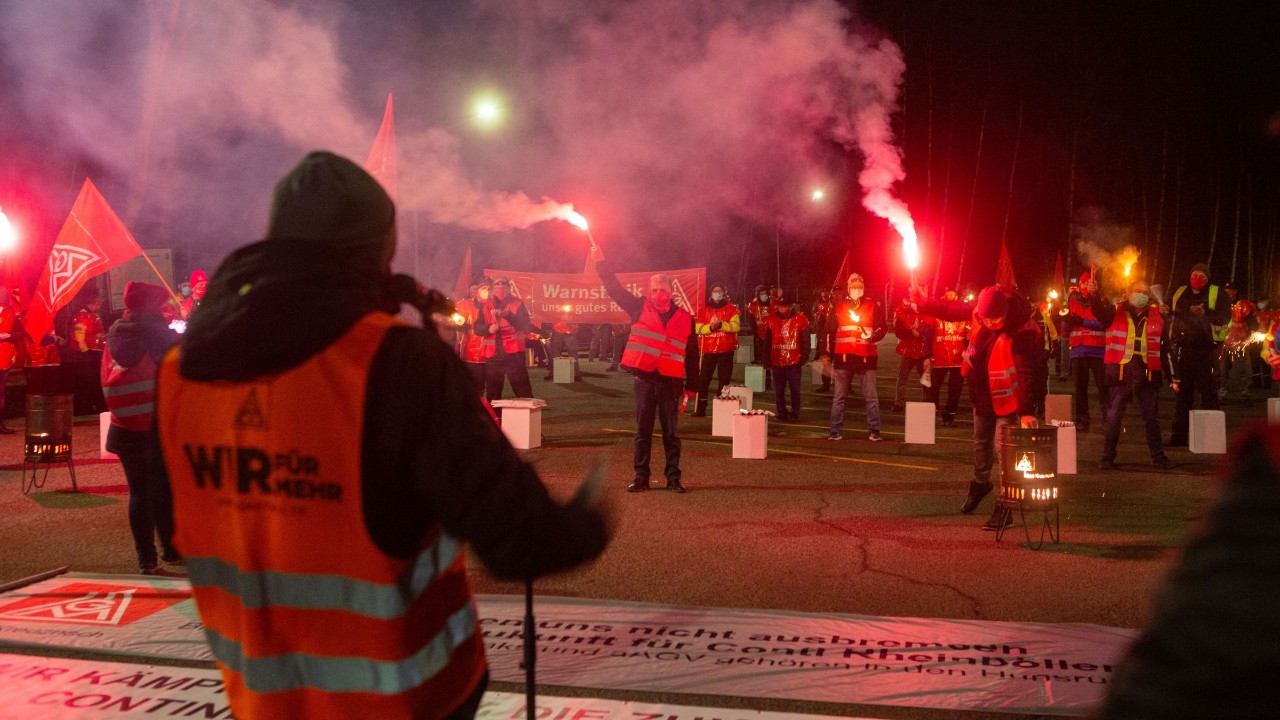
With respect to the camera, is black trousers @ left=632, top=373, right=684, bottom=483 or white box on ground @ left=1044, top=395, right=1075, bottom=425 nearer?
black trousers @ left=632, top=373, right=684, bottom=483

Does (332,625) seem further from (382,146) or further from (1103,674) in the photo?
(382,146)

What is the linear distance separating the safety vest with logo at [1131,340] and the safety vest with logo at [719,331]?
6295 mm

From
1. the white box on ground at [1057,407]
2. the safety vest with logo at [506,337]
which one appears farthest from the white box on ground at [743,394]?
the white box on ground at [1057,407]

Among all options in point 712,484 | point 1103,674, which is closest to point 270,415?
point 1103,674

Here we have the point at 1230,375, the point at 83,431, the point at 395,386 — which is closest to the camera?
the point at 395,386

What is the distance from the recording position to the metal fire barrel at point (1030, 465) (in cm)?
714

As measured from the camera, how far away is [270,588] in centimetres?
187

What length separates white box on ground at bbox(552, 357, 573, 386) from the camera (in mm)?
22359

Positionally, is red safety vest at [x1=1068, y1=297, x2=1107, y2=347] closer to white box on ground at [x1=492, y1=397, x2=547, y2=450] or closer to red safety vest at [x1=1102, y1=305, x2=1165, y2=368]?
red safety vest at [x1=1102, y1=305, x2=1165, y2=368]

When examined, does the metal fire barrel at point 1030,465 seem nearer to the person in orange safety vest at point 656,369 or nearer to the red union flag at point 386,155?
the person in orange safety vest at point 656,369

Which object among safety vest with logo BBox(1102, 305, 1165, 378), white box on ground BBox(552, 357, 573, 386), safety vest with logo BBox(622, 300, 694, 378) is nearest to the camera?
safety vest with logo BBox(622, 300, 694, 378)

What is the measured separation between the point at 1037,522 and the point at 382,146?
6.89 meters

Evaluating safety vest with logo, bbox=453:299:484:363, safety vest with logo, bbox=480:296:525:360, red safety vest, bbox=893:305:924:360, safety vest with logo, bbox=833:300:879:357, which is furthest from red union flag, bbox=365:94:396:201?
red safety vest, bbox=893:305:924:360

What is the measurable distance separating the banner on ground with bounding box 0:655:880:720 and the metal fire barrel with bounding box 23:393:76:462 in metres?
4.93
